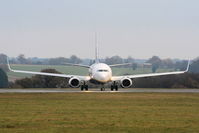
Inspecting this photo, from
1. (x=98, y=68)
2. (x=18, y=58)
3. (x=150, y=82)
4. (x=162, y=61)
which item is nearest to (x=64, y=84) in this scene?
(x=150, y=82)

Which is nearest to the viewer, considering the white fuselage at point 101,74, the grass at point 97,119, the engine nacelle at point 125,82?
the grass at point 97,119

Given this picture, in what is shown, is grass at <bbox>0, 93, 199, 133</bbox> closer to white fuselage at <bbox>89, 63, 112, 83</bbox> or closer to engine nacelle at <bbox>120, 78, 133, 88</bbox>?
white fuselage at <bbox>89, 63, 112, 83</bbox>

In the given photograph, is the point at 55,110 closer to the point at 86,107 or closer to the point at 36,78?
the point at 86,107

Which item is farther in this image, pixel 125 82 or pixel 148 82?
pixel 148 82

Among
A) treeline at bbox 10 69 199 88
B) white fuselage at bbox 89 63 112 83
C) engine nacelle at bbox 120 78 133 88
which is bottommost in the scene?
treeline at bbox 10 69 199 88

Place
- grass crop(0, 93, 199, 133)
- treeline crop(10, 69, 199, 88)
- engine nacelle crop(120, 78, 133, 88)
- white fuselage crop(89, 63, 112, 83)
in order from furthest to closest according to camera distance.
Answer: treeline crop(10, 69, 199, 88) < engine nacelle crop(120, 78, 133, 88) < white fuselage crop(89, 63, 112, 83) < grass crop(0, 93, 199, 133)

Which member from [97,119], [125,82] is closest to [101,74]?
[125,82]

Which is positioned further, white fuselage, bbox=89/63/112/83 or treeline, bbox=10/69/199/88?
treeline, bbox=10/69/199/88

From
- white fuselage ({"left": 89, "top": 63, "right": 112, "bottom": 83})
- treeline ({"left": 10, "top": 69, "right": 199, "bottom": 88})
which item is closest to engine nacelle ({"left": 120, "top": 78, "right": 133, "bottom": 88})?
white fuselage ({"left": 89, "top": 63, "right": 112, "bottom": 83})

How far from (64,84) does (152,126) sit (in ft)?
216

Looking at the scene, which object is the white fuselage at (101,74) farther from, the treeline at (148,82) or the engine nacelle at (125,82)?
the treeline at (148,82)

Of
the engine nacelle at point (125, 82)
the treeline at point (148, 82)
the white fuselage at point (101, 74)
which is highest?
the white fuselage at point (101, 74)

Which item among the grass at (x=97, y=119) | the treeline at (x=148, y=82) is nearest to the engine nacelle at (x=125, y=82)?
the treeline at (x=148, y=82)

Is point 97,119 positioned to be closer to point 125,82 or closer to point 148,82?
point 125,82
